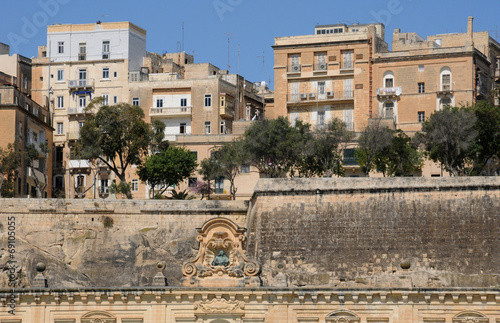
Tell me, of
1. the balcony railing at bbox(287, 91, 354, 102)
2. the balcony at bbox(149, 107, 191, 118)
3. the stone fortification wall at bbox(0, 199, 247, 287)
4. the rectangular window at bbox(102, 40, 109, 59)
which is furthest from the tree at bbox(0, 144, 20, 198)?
the balcony railing at bbox(287, 91, 354, 102)

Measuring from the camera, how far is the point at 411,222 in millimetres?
62906

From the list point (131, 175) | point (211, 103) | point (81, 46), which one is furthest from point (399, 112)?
point (81, 46)

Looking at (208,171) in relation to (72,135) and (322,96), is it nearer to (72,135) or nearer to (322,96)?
(322,96)

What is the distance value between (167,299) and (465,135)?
30.6 m

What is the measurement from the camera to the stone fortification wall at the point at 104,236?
220ft

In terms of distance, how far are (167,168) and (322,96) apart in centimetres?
1668

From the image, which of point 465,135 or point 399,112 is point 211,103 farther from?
point 465,135

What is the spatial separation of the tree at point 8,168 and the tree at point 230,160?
1392cm

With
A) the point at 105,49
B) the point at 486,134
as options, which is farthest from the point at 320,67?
the point at 486,134

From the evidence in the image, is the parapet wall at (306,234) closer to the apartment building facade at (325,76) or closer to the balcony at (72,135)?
the apartment building facade at (325,76)

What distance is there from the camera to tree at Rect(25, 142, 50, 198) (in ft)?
282

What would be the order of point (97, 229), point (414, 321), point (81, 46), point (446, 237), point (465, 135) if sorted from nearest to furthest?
point (414, 321), point (446, 237), point (97, 229), point (465, 135), point (81, 46)

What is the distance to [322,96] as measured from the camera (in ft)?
311

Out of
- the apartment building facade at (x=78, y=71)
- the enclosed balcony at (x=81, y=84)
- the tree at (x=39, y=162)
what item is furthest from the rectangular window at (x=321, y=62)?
the tree at (x=39, y=162)
